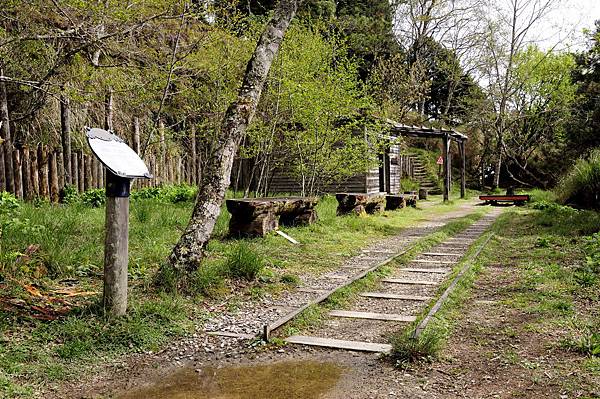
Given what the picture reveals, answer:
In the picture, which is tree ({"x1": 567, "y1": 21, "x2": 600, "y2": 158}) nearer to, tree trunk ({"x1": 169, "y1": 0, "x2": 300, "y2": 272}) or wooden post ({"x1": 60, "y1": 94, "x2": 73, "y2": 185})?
tree trunk ({"x1": 169, "y1": 0, "x2": 300, "y2": 272})

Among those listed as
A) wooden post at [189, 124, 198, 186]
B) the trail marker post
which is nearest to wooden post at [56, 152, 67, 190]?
wooden post at [189, 124, 198, 186]

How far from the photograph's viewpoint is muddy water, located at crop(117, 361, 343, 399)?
3598 millimetres

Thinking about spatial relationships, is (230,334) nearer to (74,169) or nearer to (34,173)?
(34,173)

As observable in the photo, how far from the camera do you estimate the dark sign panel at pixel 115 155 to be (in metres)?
4.60

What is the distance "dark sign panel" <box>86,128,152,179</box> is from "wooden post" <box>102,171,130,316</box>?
0.11 m

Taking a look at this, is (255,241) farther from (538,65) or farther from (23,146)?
(538,65)

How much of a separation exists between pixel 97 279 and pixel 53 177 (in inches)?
322

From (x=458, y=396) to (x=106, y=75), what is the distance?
32.6ft

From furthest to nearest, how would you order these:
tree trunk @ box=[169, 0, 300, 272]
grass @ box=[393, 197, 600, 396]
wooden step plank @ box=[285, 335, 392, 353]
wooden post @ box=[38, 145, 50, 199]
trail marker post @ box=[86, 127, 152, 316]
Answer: wooden post @ box=[38, 145, 50, 199] < tree trunk @ box=[169, 0, 300, 272] < trail marker post @ box=[86, 127, 152, 316] < wooden step plank @ box=[285, 335, 392, 353] < grass @ box=[393, 197, 600, 396]

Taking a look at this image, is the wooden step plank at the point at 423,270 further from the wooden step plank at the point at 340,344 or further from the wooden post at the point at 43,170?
the wooden post at the point at 43,170

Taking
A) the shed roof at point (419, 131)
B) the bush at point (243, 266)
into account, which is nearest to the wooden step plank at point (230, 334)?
the bush at point (243, 266)

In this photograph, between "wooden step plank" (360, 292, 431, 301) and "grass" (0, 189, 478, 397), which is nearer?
"grass" (0, 189, 478, 397)

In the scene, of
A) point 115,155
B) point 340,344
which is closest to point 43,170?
point 115,155

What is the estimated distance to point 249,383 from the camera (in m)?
3.79
